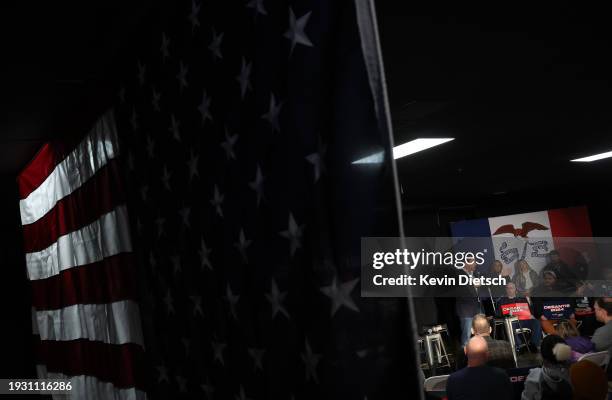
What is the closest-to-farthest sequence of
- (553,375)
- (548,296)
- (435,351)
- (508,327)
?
1. (553,375)
2. (508,327)
3. (435,351)
4. (548,296)

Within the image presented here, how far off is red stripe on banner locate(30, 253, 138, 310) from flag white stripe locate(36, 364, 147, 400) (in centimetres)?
48

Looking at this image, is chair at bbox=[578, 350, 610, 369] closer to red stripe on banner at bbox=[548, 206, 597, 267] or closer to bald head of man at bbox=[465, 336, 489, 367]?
bald head of man at bbox=[465, 336, 489, 367]

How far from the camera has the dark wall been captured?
6859 millimetres

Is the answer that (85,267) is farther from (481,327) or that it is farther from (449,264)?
(449,264)

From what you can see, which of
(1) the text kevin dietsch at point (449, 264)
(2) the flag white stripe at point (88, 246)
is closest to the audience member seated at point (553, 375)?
(1) the text kevin dietsch at point (449, 264)

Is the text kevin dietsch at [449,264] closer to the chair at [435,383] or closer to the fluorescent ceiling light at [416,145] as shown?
the chair at [435,383]

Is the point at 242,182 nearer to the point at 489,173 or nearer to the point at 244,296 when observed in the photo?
the point at 244,296

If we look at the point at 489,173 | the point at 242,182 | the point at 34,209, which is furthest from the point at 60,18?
the point at 489,173

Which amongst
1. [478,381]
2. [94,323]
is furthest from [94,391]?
[478,381]

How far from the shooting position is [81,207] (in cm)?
375

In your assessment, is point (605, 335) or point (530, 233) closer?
point (605, 335)

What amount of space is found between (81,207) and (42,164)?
3.79 feet

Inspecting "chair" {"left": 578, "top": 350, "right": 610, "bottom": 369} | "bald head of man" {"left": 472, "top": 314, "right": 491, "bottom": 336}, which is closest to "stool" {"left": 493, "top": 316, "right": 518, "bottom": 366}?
"bald head of man" {"left": 472, "top": 314, "right": 491, "bottom": 336}

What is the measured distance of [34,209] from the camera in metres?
4.95
